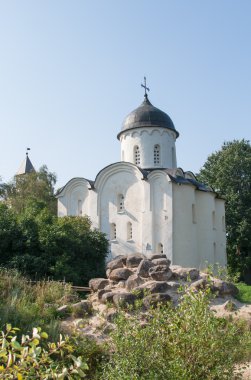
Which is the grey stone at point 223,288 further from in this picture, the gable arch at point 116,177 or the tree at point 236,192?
the tree at point 236,192

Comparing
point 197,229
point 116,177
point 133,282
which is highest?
point 116,177

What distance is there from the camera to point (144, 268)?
42.9 feet

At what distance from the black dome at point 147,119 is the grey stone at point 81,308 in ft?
57.4

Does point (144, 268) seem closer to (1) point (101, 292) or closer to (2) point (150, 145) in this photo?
(1) point (101, 292)

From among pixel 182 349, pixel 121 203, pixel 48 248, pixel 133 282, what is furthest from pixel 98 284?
pixel 121 203

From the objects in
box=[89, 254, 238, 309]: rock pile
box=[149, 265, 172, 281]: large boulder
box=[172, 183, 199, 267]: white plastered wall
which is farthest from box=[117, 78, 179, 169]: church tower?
box=[149, 265, 172, 281]: large boulder

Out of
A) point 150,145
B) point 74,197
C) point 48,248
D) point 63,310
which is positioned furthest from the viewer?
point 150,145

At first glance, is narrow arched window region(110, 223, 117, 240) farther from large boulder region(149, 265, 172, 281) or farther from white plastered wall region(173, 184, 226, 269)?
large boulder region(149, 265, 172, 281)

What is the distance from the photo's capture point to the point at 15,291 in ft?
35.4

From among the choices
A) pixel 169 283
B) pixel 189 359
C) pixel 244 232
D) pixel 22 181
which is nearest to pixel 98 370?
pixel 189 359

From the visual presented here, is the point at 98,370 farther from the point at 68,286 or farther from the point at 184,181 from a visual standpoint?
the point at 184,181

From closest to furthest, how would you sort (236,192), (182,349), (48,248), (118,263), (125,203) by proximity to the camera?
1. (182,349)
2. (118,263)
3. (48,248)
4. (125,203)
5. (236,192)

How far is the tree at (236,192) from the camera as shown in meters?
30.4

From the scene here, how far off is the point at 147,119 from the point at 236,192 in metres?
9.19
